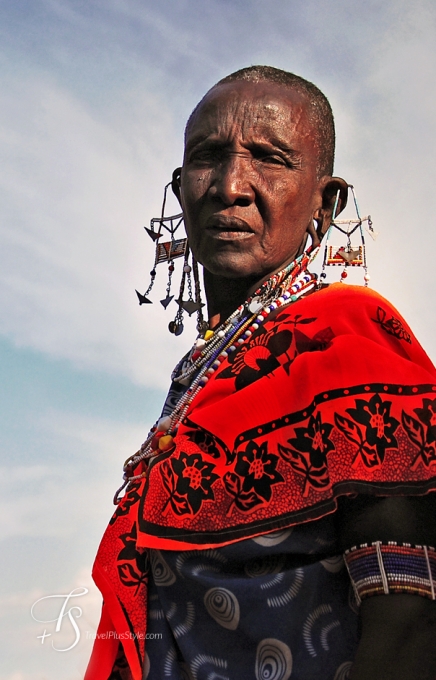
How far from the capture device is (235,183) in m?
2.69

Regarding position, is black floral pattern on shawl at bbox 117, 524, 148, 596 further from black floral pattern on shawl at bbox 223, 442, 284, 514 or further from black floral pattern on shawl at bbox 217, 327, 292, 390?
black floral pattern on shawl at bbox 217, 327, 292, 390

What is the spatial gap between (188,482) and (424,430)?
66 centimetres

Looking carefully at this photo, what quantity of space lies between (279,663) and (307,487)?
1.49 feet

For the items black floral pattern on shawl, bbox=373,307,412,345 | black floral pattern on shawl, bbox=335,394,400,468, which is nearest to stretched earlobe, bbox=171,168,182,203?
black floral pattern on shawl, bbox=373,307,412,345

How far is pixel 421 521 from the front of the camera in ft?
5.73

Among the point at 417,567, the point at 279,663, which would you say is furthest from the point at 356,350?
the point at 279,663

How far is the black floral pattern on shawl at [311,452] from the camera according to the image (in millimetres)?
1863

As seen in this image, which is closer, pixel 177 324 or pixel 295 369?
pixel 295 369

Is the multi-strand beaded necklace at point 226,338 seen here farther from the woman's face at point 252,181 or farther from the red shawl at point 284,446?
the red shawl at point 284,446

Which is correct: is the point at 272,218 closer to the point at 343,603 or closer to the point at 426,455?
the point at 426,455

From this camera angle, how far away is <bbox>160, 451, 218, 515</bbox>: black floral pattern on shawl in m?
2.01

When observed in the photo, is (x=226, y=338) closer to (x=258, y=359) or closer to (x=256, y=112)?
(x=258, y=359)

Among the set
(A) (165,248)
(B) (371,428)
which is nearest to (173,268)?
(A) (165,248)

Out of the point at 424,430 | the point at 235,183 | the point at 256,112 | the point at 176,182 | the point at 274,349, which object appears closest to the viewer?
the point at 424,430
